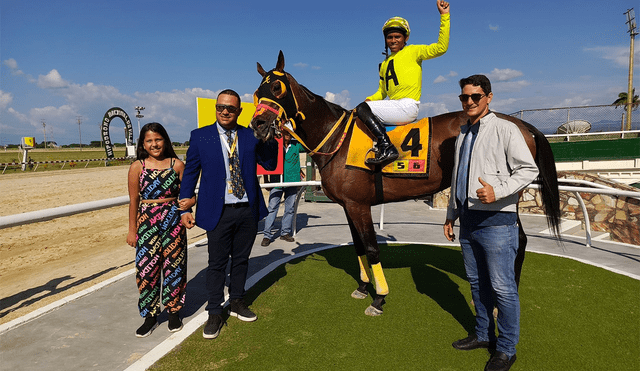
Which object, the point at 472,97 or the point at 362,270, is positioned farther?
the point at 362,270

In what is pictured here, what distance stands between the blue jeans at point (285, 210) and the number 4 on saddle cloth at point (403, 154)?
10.4 ft

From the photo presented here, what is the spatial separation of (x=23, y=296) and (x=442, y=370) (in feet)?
18.5

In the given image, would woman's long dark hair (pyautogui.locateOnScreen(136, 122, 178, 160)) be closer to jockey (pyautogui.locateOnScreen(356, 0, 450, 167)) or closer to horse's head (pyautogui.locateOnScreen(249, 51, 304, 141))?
horse's head (pyautogui.locateOnScreen(249, 51, 304, 141))

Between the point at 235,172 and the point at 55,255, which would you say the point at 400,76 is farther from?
the point at 55,255

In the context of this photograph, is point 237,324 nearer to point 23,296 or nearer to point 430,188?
point 430,188

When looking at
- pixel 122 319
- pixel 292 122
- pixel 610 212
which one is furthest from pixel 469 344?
pixel 610 212

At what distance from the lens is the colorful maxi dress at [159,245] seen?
123 inches

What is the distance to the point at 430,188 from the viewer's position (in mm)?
3865

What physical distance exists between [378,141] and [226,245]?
1870mm

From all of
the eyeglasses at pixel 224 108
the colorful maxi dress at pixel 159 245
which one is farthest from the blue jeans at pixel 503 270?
the colorful maxi dress at pixel 159 245

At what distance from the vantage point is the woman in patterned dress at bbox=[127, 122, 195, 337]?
3119 millimetres

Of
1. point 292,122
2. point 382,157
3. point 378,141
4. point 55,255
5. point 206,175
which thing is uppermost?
point 292,122

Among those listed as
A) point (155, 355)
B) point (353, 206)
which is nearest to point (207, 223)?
point (155, 355)

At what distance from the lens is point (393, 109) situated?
152 inches
